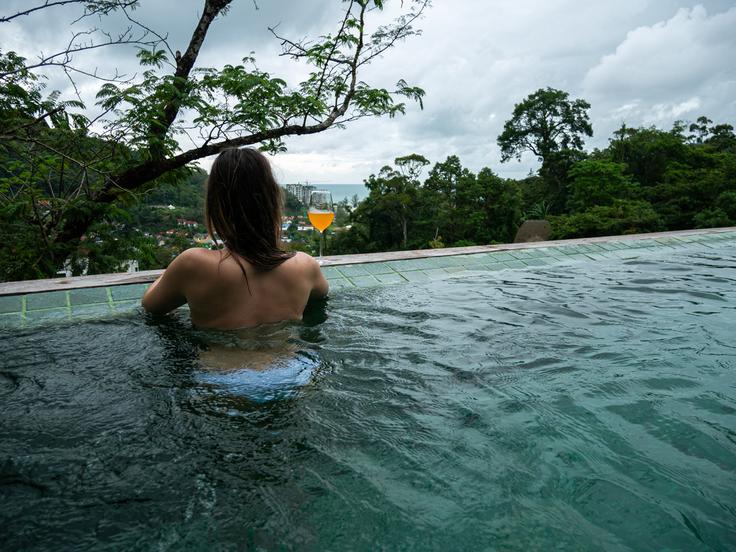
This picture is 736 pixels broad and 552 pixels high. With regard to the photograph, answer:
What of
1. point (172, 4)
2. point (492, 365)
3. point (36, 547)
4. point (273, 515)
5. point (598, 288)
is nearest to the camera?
point (36, 547)

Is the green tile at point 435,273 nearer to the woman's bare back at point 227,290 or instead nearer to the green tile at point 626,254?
the woman's bare back at point 227,290

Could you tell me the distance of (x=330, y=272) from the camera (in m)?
3.66

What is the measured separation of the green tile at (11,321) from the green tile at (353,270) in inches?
84.4

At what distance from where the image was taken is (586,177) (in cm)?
1981

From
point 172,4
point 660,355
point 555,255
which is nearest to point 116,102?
point 172,4

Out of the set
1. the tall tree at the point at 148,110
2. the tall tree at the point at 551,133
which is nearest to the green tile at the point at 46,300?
the tall tree at the point at 148,110

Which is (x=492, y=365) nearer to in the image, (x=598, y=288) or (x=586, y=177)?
(x=598, y=288)

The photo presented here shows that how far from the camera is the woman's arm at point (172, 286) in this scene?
1879 mm

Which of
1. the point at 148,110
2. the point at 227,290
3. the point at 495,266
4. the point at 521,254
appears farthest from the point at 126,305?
the point at 521,254

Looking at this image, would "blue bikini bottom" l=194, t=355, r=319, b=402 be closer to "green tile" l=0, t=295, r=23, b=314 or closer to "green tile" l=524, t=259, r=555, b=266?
"green tile" l=0, t=295, r=23, b=314

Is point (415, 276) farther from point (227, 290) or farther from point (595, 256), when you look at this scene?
point (595, 256)

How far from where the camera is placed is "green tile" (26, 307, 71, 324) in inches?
98.1

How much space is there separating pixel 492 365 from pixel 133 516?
1.47 m

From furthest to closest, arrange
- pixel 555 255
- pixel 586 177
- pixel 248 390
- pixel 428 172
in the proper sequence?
pixel 428 172, pixel 586 177, pixel 555 255, pixel 248 390
